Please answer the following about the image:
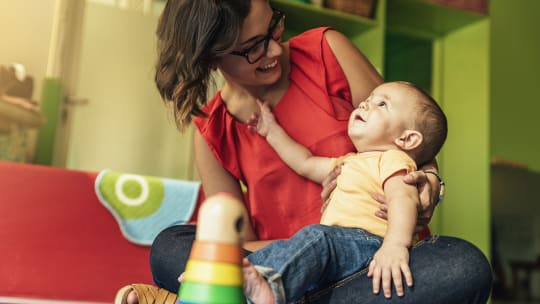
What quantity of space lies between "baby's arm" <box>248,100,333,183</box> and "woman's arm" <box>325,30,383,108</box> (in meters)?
0.17

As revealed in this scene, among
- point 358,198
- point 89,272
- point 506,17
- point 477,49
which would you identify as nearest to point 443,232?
point 477,49

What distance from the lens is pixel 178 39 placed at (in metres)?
1.17

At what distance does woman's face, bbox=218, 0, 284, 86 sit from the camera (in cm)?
113

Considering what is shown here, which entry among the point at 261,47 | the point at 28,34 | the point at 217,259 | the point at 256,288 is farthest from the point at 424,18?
the point at 217,259

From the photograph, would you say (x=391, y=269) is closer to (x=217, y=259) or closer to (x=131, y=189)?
(x=217, y=259)

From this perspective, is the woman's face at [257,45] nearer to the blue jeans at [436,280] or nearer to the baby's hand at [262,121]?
the baby's hand at [262,121]

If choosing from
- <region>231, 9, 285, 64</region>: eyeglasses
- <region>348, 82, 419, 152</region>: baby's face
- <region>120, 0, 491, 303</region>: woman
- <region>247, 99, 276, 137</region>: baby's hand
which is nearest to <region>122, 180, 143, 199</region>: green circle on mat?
<region>120, 0, 491, 303</region>: woman

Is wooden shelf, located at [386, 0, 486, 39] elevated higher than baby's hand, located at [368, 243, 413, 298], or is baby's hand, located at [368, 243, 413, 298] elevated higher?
wooden shelf, located at [386, 0, 486, 39]

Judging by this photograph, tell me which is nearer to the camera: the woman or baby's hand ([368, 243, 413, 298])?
baby's hand ([368, 243, 413, 298])

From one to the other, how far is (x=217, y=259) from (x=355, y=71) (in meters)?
0.79

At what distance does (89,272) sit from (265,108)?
73cm

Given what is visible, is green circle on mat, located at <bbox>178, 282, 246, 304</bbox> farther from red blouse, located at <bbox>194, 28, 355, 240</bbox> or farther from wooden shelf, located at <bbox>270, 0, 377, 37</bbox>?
wooden shelf, located at <bbox>270, 0, 377, 37</bbox>

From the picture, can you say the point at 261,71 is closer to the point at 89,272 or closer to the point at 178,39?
the point at 178,39

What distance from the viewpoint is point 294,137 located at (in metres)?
1.29
